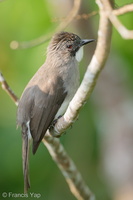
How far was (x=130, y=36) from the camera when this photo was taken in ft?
8.86

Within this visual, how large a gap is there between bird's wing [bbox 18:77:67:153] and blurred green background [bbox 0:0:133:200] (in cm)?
189

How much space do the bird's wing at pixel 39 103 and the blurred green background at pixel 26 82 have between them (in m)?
1.89

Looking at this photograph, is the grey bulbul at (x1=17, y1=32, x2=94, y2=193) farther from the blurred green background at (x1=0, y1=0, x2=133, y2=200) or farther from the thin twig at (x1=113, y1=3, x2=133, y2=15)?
the thin twig at (x1=113, y1=3, x2=133, y2=15)

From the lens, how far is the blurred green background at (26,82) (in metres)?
6.98

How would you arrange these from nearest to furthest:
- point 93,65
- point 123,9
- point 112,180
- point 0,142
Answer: point 123,9, point 93,65, point 0,142, point 112,180

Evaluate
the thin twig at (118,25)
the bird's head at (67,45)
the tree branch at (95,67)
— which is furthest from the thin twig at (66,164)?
the thin twig at (118,25)

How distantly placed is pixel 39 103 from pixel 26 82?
211 centimetres

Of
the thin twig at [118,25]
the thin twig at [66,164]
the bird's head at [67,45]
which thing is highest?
the bird's head at [67,45]

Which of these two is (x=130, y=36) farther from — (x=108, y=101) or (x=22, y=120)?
(x=108, y=101)

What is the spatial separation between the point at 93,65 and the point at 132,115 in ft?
13.1

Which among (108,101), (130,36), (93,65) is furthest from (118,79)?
(130,36)

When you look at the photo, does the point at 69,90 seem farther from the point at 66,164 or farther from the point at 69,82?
the point at 66,164

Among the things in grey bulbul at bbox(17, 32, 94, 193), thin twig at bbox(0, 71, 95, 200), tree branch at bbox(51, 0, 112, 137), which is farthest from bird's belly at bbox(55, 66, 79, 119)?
tree branch at bbox(51, 0, 112, 137)

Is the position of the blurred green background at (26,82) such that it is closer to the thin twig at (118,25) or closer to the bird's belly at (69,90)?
the bird's belly at (69,90)
